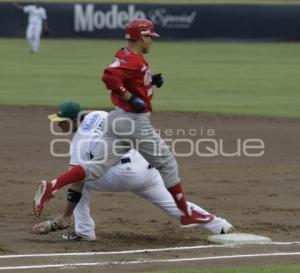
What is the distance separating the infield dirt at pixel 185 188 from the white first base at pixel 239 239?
0.21 meters

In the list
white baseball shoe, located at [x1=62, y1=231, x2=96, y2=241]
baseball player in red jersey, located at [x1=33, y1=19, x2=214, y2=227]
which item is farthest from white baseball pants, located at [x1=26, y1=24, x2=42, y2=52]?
baseball player in red jersey, located at [x1=33, y1=19, x2=214, y2=227]

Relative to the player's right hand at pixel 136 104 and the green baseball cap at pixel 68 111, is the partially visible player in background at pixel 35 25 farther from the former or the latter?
the player's right hand at pixel 136 104

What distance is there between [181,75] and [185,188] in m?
14.0

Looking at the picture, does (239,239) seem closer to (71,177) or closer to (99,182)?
(99,182)

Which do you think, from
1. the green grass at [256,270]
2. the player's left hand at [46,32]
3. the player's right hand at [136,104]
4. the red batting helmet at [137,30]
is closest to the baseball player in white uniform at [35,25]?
the player's left hand at [46,32]

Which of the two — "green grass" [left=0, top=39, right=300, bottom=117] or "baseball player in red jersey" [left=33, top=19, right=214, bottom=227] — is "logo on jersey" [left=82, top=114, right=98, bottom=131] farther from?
"green grass" [left=0, top=39, right=300, bottom=117]

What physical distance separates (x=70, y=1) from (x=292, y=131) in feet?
86.9

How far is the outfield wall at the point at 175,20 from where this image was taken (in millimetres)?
37219

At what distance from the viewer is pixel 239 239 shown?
28.1 feet

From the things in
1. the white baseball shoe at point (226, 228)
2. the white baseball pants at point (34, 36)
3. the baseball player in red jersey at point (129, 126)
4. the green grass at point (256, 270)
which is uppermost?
the white baseball pants at point (34, 36)

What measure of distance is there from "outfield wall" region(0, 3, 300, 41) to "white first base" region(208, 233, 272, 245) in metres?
28.9

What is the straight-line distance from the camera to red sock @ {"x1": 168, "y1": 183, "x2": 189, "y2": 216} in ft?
28.7

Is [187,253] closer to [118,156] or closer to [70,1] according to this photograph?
[118,156]

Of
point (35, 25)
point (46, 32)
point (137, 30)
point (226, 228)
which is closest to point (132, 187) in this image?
point (226, 228)
